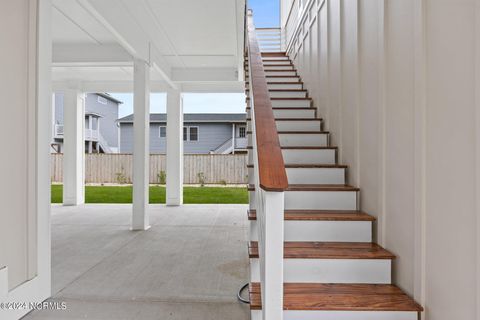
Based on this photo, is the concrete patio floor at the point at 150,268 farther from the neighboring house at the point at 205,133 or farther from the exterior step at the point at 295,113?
the neighboring house at the point at 205,133

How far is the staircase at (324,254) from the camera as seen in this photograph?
64.4 inches

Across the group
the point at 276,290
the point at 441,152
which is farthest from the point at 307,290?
the point at 441,152

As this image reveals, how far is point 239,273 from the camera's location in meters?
3.04

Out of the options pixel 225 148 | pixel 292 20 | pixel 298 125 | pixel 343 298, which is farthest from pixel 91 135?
pixel 343 298

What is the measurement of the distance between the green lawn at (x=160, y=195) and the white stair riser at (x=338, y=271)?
19.8ft

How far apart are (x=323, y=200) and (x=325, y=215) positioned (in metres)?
0.25

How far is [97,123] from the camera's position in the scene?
16.2 metres

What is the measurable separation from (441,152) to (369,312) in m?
0.89

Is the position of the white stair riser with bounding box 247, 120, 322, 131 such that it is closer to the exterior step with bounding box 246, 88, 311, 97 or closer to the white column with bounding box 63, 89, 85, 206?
the exterior step with bounding box 246, 88, 311, 97

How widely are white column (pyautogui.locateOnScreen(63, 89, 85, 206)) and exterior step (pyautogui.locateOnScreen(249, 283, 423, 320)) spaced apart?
22.2ft

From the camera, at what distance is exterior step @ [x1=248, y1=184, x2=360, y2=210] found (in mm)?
2516

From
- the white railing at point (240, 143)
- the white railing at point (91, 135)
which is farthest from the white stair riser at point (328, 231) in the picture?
the white railing at point (91, 135)

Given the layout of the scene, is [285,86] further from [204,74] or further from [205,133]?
[205,133]

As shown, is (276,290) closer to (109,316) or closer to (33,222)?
(109,316)
